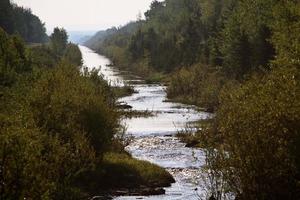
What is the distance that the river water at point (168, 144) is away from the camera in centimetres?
2908

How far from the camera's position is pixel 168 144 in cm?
4481

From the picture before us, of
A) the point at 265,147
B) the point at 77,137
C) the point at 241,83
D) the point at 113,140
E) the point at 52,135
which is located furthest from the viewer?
the point at 113,140

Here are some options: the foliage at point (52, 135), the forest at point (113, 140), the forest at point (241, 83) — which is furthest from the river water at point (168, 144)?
the foliage at point (52, 135)

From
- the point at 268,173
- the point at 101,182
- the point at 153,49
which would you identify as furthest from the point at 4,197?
the point at 153,49

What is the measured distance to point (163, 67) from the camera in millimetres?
132750

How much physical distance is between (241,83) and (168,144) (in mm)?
14848

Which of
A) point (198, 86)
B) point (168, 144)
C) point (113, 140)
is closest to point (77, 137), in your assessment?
point (113, 140)

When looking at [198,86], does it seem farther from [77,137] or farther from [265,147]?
[265,147]

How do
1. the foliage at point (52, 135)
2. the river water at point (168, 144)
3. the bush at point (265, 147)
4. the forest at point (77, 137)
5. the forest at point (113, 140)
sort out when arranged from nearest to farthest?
the foliage at point (52, 135), the forest at point (113, 140), the bush at point (265, 147), the forest at point (77, 137), the river water at point (168, 144)

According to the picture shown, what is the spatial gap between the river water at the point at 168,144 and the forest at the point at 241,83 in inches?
68.4

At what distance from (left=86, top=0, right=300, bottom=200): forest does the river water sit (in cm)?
174

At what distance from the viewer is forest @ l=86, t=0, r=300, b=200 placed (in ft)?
58.6

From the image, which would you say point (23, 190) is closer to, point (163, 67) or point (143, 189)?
point (143, 189)

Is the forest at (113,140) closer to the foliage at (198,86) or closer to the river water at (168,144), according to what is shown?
the river water at (168,144)
